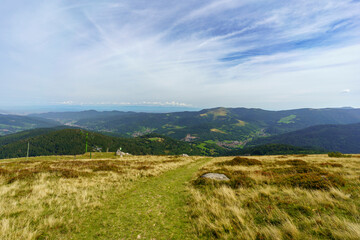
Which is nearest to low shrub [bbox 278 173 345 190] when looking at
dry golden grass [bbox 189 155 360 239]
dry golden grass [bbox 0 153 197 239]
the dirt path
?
dry golden grass [bbox 189 155 360 239]

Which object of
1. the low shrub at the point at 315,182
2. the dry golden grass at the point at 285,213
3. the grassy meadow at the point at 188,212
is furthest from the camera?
the low shrub at the point at 315,182

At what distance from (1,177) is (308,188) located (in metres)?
25.8

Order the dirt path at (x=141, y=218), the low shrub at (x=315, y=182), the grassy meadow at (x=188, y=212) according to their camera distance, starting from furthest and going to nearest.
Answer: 1. the low shrub at (x=315, y=182)
2. the dirt path at (x=141, y=218)
3. the grassy meadow at (x=188, y=212)

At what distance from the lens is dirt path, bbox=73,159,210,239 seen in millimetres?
6234

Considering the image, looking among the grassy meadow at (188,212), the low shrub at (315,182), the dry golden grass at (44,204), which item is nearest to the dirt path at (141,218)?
the grassy meadow at (188,212)

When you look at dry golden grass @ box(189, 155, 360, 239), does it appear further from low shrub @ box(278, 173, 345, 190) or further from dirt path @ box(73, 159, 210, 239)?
dirt path @ box(73, 159, 210, 239)

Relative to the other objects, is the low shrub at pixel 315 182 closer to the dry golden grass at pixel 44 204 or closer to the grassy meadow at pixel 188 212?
the grassy meadow at pixel 188 212

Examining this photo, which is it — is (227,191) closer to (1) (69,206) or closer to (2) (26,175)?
(1) (69,206)

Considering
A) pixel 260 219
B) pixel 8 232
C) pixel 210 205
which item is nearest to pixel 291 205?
pixel 260 219

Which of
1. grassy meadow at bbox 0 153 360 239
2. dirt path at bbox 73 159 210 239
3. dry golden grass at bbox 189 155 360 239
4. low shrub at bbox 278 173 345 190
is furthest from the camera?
low shrub at bbox 278 173 345 190

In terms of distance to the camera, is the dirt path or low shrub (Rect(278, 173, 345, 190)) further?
low shrub (Rect(278, 173, 345, 190))

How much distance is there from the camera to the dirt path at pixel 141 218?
623 cm

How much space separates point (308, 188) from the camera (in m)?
8.83

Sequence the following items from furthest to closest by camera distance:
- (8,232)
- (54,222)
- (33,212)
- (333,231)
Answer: (33,212) < (54,222) < (8,232) < (333,231)
